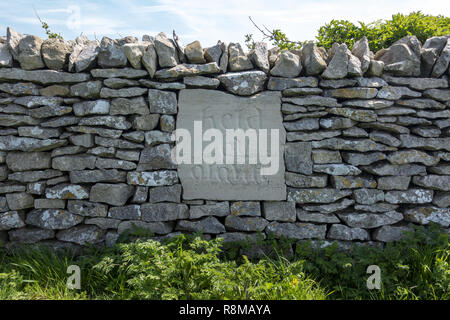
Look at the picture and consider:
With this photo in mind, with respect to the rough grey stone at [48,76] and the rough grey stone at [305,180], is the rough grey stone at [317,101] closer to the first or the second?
the rough grey stone at [305,180]

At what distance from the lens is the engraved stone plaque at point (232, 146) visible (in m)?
3.30

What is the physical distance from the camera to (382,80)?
327 cm

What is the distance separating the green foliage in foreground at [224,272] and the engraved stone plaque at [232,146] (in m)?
0.59

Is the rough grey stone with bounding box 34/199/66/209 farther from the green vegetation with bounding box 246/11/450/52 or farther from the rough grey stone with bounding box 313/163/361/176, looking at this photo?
the green vegetation with bounding box 246/11/450/52

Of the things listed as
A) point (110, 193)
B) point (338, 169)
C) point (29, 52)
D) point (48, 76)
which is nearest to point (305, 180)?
point (338, 169)

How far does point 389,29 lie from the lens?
4055 millimetres

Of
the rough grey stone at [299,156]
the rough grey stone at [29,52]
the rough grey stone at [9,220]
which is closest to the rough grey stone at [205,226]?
the rough grey stone at [299,156]

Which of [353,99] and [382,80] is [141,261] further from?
[382,80]

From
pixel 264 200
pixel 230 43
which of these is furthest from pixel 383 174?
pixel 230 43

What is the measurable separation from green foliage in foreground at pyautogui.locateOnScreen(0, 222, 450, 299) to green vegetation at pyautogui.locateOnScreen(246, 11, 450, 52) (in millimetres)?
2421
